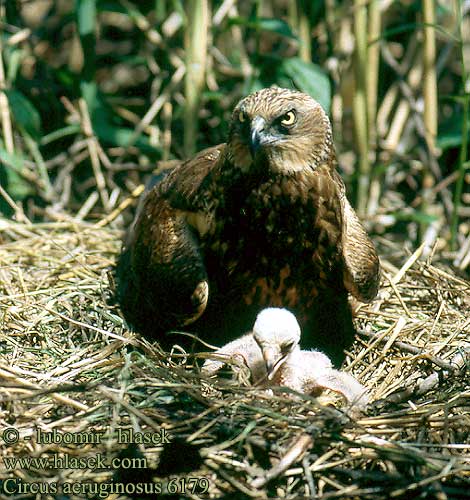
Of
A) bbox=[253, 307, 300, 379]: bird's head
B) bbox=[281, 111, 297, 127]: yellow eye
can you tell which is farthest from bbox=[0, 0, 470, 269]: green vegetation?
bbox=[253, 307, 300, 379]: bird's head

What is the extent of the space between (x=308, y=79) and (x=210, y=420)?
8.01 feet

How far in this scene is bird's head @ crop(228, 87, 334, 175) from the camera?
3477 millimetres

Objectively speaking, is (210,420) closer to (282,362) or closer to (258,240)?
(282,362)


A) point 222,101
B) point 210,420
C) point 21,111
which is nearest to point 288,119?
point 210,420

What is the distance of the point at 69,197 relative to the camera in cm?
583

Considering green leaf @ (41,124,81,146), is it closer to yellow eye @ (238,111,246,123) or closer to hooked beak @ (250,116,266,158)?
yellow eye @ (238,111,246,123)

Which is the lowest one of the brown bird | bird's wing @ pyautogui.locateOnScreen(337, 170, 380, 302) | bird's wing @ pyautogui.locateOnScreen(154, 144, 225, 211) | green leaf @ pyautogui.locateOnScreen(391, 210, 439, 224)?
green leaf @ pyautogui.locateOnScreen(391, 210, 439, 224)

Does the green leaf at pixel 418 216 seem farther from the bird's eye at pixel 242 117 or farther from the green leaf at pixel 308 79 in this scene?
the bird's eye at pixel 242 117

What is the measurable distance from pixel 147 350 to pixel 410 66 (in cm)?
343

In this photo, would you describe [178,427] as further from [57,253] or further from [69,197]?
[69,197]

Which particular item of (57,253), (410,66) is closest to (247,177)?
(57,253)

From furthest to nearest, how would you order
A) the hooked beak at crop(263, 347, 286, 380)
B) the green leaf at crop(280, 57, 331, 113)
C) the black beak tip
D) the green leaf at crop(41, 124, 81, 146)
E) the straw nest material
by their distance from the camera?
1. the green leaf at crop(41, 124, 81, 146)
2. the green leaf at crop(280, 57, 331, 113)
3. the hooked beak at crop(263, 347, 286, 380)
4. the black beak tip
5. the straw nest material

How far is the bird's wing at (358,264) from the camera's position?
3943 millimetres

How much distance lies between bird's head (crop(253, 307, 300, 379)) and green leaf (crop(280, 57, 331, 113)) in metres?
1.54
